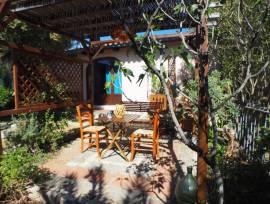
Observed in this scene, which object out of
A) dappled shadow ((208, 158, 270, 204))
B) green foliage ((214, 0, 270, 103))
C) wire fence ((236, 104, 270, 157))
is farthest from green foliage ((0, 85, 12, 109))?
dappled shadow ((208, 158, 270, 204))

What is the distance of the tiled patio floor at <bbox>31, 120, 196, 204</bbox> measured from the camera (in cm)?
323

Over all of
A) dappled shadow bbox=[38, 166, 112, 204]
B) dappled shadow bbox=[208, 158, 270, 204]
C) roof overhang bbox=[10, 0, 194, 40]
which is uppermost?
roof overhang bbox=[10, 0, 194, 40]

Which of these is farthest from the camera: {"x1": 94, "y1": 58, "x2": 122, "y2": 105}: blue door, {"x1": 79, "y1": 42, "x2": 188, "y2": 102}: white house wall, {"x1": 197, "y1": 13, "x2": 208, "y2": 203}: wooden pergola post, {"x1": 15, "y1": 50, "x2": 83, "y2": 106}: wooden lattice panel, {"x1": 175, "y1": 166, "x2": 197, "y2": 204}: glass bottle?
{"x1": 94, "y1": 58, "x2": 122, "y2": 105}: blue door

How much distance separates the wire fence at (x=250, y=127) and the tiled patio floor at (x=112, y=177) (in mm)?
1013

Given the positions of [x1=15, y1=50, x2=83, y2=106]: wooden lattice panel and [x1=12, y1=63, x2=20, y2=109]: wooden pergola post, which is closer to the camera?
[x1=12, y1=63, x2=20, y2=109]: wooden pergola post

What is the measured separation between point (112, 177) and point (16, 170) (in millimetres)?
Answer: 1475

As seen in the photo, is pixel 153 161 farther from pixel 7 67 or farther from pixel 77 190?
pixel 7 67

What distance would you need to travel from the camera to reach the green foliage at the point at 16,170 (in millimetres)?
3275

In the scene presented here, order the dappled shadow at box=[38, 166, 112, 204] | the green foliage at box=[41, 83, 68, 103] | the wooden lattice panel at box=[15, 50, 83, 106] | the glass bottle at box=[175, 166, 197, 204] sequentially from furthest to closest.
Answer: the green foliage at box=[41, 83, 68, 103] → the wooden lattice panel at box=[15, 50, 83, 106] → the dappled shadow at box=[38, 166, 112, 204] → the glass bottle at box=[175, 166, 197, 204]

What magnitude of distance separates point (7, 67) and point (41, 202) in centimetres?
1027

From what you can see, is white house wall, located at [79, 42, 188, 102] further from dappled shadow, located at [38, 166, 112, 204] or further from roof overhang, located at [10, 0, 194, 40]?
dappled shadow, located at [38, 166, 112, 204]

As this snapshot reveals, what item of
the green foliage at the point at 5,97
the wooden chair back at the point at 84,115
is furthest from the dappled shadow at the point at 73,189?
the green foliage at the point at 5,97

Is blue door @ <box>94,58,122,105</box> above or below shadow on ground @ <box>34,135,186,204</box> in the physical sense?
above

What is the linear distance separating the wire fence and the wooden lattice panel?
4003mm
